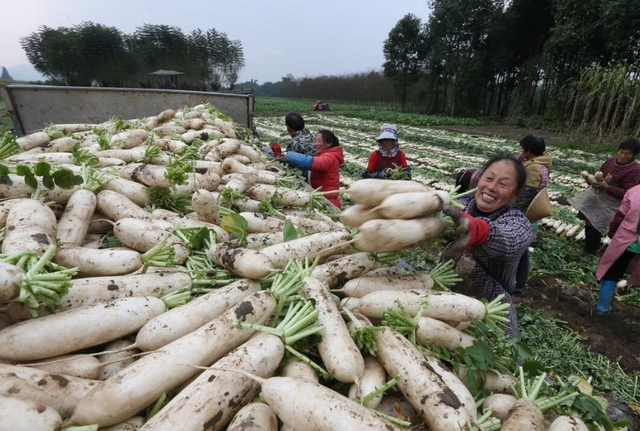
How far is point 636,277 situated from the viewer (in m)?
4.21

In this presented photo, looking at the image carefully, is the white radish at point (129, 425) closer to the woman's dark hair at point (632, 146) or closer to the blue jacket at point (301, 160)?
the blue jacket at point (301, 160)

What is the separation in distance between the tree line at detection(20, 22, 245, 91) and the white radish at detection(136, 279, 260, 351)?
130 feet

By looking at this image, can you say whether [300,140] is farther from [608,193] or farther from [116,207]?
[608,193]

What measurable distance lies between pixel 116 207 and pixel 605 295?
19.2ft

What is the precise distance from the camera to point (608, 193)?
19.4 feet

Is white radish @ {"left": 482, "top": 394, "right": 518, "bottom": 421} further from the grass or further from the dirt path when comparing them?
the dirt path

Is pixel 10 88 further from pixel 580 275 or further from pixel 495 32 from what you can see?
pixel 495 32

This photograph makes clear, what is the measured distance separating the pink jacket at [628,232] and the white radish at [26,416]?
5583 millimetres

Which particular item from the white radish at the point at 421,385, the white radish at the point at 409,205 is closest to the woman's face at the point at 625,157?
the white radish at the point at 409,205

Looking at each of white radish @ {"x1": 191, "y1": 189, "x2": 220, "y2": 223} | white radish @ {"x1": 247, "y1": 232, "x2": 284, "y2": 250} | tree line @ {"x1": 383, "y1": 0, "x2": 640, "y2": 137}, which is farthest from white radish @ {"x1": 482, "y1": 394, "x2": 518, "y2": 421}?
tree line @ {"x1": 383, "y1": 0, "x2": 640, "y2": 137}

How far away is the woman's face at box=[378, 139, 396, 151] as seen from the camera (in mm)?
5262

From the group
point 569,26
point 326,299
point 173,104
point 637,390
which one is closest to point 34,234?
point 326,299

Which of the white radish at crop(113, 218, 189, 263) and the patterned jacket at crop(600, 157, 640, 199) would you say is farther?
the patterned jacket at crop(600, 157, 640, 199)

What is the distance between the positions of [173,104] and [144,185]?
17.0 ft
